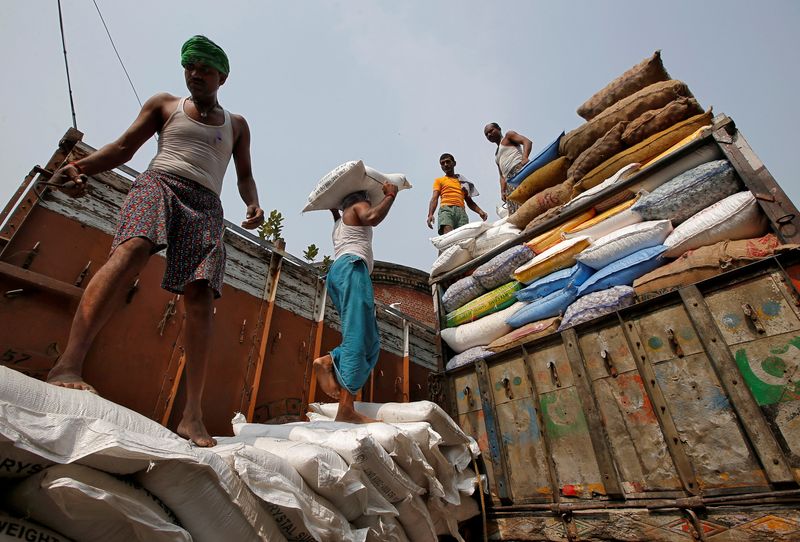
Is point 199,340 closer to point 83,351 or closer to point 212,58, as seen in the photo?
point 83,351

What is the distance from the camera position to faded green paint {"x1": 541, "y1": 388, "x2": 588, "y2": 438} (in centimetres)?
225

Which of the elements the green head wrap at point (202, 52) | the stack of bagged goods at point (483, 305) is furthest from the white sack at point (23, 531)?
the stack of bagged goods at point (483, 305)

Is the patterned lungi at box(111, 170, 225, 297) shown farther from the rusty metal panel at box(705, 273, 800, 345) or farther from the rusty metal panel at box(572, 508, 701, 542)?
the rusty metal panel at box(705, 273, 800, 345)

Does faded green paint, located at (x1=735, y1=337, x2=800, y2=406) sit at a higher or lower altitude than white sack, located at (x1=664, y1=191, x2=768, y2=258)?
lower

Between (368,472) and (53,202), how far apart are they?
7.87ft

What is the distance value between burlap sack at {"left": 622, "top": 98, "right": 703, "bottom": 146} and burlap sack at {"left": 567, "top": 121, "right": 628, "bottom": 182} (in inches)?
2.2

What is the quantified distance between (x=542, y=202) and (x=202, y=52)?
114 inches

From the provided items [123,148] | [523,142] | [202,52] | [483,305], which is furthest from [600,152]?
[123,148]

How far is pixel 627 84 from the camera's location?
11.6ft

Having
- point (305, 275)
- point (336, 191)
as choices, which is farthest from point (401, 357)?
point (336, 191)

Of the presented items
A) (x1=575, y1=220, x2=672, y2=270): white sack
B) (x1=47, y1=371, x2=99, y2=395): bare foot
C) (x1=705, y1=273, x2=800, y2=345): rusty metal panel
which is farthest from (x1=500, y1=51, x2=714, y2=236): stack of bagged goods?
(x1=47, y1=371, x2=99, y2=395): bare foot

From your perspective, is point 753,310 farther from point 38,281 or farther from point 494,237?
point 38,281

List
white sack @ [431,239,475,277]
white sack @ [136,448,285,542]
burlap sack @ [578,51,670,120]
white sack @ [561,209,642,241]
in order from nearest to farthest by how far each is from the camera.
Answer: white sack @ [136,448,285,542] → white sack @ [561,209,642,241] → burlap sack @ [578,51,670,120] → white sack @ [431,239,475,277]

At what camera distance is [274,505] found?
1.02 metres
